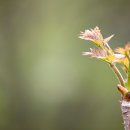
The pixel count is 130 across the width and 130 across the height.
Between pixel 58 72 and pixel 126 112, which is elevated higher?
pixel 58 72

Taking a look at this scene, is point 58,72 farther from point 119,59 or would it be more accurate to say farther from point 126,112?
point 126,112

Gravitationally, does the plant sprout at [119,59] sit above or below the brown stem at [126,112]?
above

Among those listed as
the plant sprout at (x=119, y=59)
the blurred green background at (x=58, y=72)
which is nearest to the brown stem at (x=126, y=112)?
the plant sprout at (x=119, y=59)

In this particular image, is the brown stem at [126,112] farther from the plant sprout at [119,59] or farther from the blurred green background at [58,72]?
the blurred green background at [58,72]

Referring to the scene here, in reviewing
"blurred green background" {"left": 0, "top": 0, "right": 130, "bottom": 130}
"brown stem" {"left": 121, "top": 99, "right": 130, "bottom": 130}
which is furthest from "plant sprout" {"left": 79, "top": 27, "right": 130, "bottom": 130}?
"blurred green background" {"left": 0, "top": 0, "right": 130, "bottom": 130}

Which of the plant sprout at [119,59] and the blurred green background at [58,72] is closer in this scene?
the plant sprout at [119,59]

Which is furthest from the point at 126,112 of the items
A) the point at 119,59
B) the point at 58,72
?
the point at 58,72

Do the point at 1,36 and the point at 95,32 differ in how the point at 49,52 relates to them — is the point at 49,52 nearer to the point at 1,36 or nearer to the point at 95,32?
the point at 1,36

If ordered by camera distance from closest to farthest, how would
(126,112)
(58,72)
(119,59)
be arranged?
(126,112) → (119,59) → (58,72)
